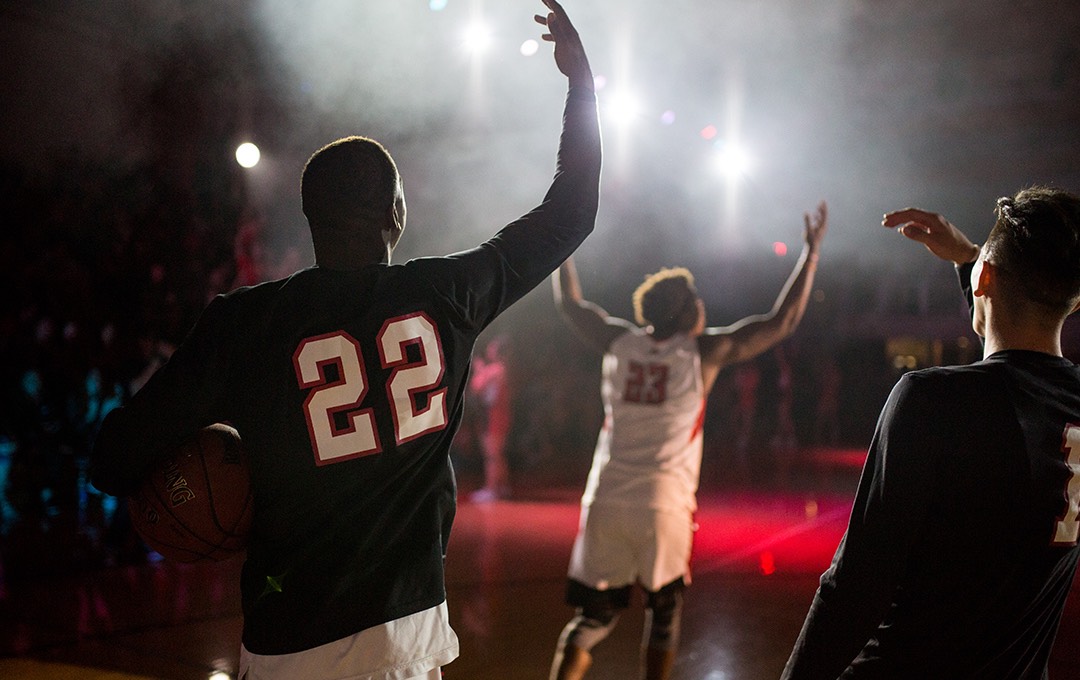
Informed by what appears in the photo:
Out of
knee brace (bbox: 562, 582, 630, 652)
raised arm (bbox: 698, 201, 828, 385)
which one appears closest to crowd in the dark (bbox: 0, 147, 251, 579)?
knee brace (bbox: 562, 582, 630, 652)

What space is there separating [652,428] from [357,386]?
102 inches

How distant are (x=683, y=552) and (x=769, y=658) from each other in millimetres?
1199

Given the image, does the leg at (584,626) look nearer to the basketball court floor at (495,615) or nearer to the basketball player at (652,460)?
the basketball player at (652,460)

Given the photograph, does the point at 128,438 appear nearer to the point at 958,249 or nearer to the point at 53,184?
the point at 958,249

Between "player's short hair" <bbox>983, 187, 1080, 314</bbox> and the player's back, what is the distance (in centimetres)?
21

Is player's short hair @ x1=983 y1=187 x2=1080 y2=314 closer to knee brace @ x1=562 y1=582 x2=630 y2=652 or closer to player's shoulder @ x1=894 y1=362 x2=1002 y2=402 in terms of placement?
player's shoulder @ x1=894 y1=362 x2=1002 y2=402

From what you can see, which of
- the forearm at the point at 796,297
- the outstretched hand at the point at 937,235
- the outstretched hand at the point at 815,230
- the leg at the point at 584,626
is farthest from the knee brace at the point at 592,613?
the outstretched hand at the point at 937,235

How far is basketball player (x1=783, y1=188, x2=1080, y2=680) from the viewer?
1.59 metres

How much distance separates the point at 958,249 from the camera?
2.36 m

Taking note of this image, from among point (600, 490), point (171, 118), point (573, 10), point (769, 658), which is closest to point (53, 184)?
point (171, 118)

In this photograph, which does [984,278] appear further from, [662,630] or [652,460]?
[662,630]

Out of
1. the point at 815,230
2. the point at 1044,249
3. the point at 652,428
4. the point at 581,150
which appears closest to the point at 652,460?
the point at 652,428

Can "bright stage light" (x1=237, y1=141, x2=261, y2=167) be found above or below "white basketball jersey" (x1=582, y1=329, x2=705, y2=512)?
above

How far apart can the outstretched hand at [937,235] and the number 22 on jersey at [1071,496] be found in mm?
795
